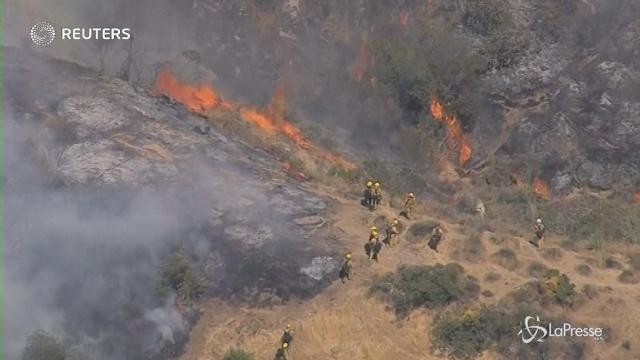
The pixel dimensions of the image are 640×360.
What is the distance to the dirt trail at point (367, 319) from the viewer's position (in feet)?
90.9

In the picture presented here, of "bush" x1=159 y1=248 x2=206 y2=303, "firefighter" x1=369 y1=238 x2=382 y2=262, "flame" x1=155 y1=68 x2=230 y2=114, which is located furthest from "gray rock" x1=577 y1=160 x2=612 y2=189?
"bush" x1=159 y1=248 x2=206 y2=303

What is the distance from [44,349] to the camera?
82.7 feet

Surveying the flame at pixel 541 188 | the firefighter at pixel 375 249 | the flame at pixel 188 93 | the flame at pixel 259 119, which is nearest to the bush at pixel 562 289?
the firefighter at pixel 375 249

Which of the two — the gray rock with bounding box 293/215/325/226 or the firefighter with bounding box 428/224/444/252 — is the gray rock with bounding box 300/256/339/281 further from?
the firefighter with bounding box 428/224/444/252

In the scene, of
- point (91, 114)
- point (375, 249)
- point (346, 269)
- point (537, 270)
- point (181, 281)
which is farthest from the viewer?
point (91, 114)

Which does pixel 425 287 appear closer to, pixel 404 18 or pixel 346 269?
pixel 346 269

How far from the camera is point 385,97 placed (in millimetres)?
41969

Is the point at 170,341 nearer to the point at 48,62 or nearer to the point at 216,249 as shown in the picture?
the point at 216,249

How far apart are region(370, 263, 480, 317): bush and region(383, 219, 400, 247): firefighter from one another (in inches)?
71.2

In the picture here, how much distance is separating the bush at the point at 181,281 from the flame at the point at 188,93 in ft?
41.6

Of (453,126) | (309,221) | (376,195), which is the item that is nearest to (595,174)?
(453,126)

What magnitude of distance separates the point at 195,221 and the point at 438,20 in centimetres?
2049

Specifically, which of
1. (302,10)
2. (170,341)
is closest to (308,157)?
(302,10)

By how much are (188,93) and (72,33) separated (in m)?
7.81
